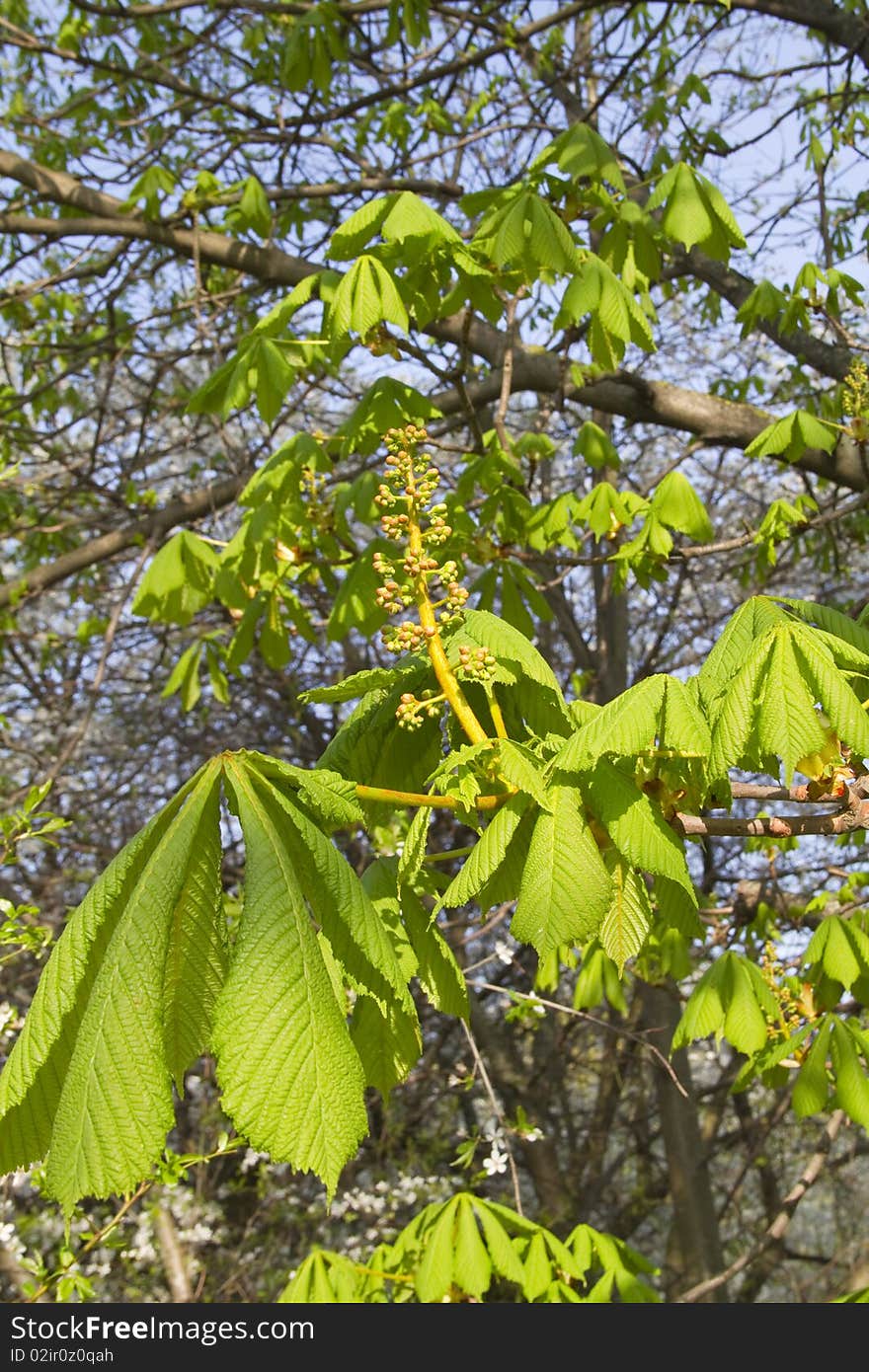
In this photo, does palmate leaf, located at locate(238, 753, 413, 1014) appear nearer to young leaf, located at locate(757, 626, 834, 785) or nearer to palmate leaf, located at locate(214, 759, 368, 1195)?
palmate leaf, located at locate(214, 759, 368, 1195)

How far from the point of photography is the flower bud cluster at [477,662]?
1.06m

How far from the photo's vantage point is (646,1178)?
19.4 ft

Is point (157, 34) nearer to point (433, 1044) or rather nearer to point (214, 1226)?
point (433, 1044)

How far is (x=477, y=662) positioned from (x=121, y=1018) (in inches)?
18.7

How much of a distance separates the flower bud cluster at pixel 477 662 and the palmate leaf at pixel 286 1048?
0.34 meters

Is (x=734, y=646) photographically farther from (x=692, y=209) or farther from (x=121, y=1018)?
(x=692, y=209)

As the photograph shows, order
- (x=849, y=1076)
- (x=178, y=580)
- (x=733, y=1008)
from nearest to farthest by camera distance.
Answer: (x=849, y=1076), (x=733, y=1008), (x=178, y=580)

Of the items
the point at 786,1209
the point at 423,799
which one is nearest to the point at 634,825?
the point at 423,799

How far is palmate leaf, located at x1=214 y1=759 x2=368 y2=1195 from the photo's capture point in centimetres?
73

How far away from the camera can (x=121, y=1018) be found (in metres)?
0.76

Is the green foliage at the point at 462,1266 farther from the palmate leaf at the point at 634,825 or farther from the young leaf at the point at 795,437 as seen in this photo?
the young leaf at the point at 795,437

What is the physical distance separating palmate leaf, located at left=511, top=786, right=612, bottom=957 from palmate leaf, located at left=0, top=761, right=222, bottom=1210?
0.28 meters

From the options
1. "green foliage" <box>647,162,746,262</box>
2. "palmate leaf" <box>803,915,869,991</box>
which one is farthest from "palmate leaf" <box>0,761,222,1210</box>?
"green foliage" <box>647,162,746,262</box>
